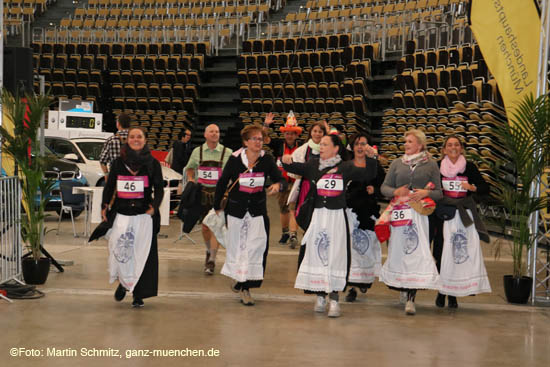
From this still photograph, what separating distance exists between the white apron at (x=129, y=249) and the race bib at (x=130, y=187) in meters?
0.17

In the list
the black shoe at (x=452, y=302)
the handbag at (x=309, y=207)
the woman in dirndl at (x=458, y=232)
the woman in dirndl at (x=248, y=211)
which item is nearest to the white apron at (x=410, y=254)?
the woman in dirndl at (x=458, y=232)

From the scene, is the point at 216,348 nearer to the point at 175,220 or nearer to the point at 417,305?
the point at 417,305

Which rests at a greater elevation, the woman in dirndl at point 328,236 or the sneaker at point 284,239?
the woman in dirndl at point 328,236

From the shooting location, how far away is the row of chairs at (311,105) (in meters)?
18.8

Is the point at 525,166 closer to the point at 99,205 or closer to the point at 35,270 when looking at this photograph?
the point at 35,270

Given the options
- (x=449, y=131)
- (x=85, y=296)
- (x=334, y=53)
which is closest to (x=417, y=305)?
(x=85, y=296)

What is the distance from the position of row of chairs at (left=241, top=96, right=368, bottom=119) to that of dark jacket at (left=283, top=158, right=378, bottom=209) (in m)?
12.6

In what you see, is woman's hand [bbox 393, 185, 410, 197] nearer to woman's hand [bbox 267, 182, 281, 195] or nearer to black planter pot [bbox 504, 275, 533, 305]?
woman's hand [bbox 267, 182, 281, 195]

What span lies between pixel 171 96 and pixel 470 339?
1846cm

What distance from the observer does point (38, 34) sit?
25.3m

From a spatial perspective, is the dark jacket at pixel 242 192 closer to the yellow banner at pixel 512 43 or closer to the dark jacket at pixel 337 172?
the dark jacket at pixel 337 172

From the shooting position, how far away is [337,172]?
584 cm

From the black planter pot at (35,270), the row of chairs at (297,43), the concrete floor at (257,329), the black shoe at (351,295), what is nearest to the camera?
the concrete floor at (257,329)

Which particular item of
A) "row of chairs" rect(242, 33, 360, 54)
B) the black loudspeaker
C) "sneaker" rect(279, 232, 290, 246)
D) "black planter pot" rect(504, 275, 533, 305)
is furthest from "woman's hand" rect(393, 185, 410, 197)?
"row of chairs" rect(242, 33, 360, 54)
